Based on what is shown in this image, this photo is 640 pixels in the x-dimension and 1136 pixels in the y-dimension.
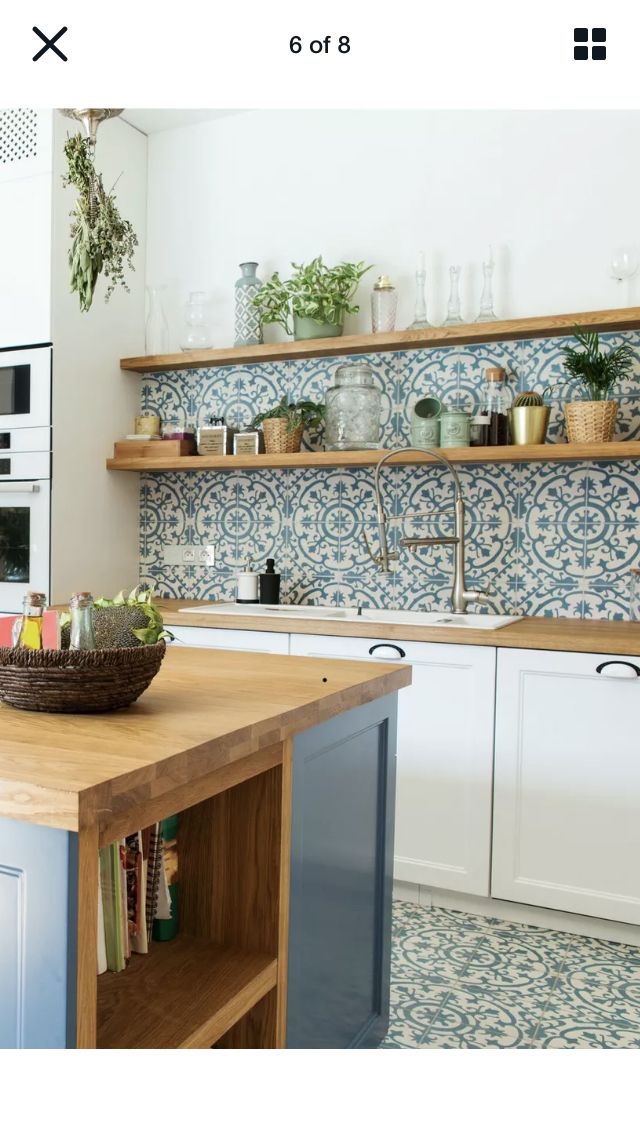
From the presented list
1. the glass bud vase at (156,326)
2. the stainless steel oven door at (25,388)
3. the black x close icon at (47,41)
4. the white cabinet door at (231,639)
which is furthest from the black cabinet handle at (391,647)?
the black x close icon at (47,41)

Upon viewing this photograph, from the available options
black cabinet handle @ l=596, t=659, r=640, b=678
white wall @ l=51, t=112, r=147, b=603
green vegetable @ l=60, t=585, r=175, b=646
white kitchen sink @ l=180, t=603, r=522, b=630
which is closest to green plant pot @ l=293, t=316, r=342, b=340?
white wall @ l=51, t=112, r=147, b=603

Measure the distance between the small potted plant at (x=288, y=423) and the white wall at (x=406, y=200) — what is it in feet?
1.23

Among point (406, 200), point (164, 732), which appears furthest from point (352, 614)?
point (164, 732)

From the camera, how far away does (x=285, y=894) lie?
1480 mm

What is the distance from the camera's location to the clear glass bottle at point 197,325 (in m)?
3.68

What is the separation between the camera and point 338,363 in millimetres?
3465

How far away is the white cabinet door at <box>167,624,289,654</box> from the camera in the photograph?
115 inches

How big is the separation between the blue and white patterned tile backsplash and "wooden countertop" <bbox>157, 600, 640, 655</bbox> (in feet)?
0.74

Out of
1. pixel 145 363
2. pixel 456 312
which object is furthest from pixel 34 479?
pixel 456 312

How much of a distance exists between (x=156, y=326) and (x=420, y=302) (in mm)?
1205

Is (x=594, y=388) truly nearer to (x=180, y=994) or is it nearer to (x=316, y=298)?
(x=316, y=298)

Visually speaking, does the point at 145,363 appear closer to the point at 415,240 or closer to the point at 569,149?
the point at 415,240

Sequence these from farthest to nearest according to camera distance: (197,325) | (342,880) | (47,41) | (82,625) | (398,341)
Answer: (197,325) < (398,341) < (342,880) < (82,625) < (47,41)

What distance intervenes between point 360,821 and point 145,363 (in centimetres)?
248
